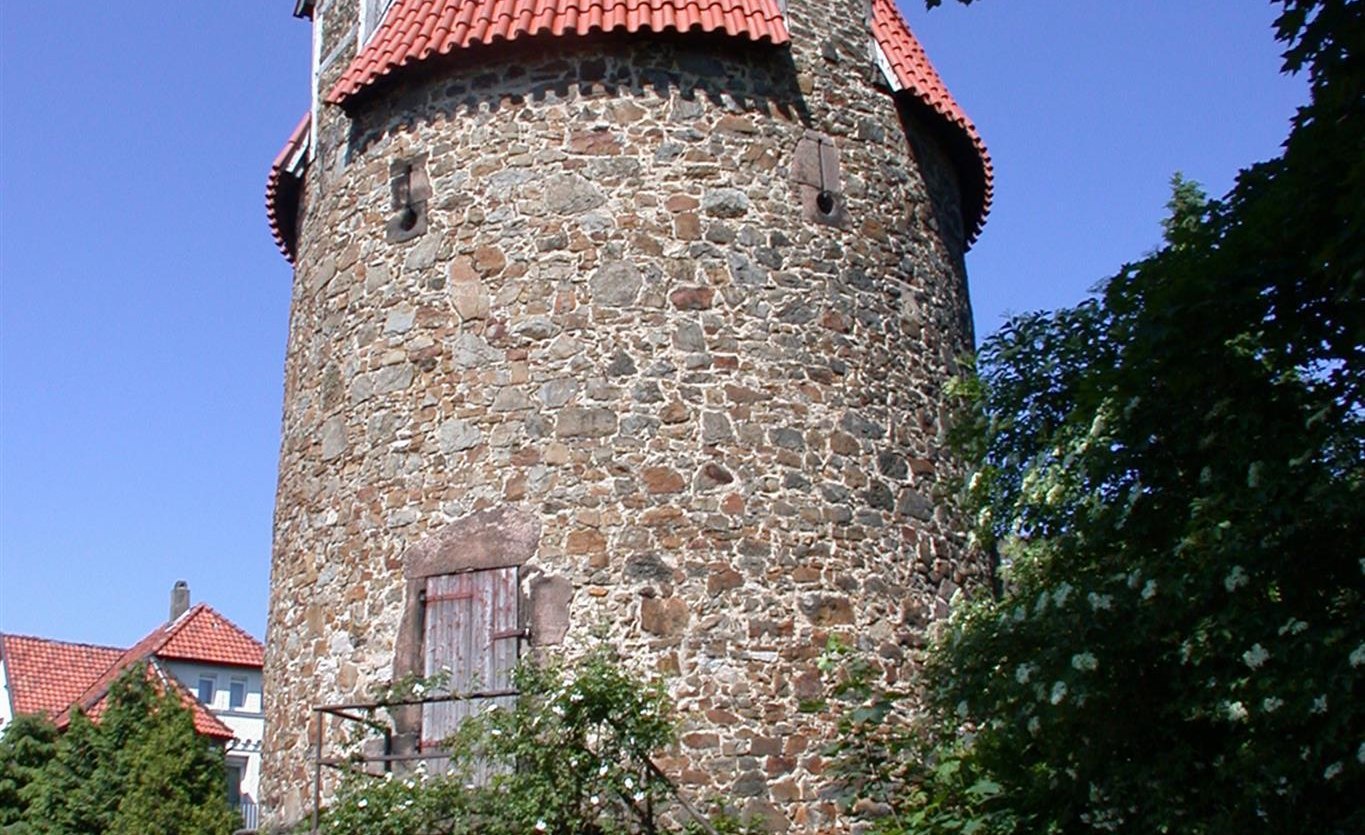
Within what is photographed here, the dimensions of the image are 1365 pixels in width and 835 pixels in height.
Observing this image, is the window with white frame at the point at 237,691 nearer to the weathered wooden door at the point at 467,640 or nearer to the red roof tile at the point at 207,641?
the red roof tile at the point at 207,641

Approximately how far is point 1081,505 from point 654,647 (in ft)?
10.2

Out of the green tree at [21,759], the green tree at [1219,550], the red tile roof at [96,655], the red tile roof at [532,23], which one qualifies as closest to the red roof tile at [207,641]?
the red tile roof at [96,655]

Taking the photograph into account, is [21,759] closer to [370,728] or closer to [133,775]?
[133,775]

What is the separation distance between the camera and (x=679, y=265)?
11570 millimetres

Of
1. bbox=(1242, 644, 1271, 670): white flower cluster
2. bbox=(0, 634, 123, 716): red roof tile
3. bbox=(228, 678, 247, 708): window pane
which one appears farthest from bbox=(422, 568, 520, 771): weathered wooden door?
bbox=(228, 678, 247, 708): window pane

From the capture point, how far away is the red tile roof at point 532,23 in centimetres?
1190

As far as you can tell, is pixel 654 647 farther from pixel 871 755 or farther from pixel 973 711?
pixel 973 711

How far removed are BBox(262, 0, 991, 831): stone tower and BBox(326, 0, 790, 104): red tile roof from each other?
3 cm

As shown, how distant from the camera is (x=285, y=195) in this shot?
1427cm

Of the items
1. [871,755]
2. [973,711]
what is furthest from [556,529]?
[973,711]

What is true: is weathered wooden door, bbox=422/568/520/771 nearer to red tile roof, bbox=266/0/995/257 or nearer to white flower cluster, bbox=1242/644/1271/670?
red tile roof, bbox=266/0/995/257

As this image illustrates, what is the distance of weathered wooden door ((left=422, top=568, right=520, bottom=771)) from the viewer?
10719 mm

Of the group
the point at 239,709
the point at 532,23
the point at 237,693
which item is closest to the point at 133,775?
the point at 532,23

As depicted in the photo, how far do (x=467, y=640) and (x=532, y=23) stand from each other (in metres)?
4.63
